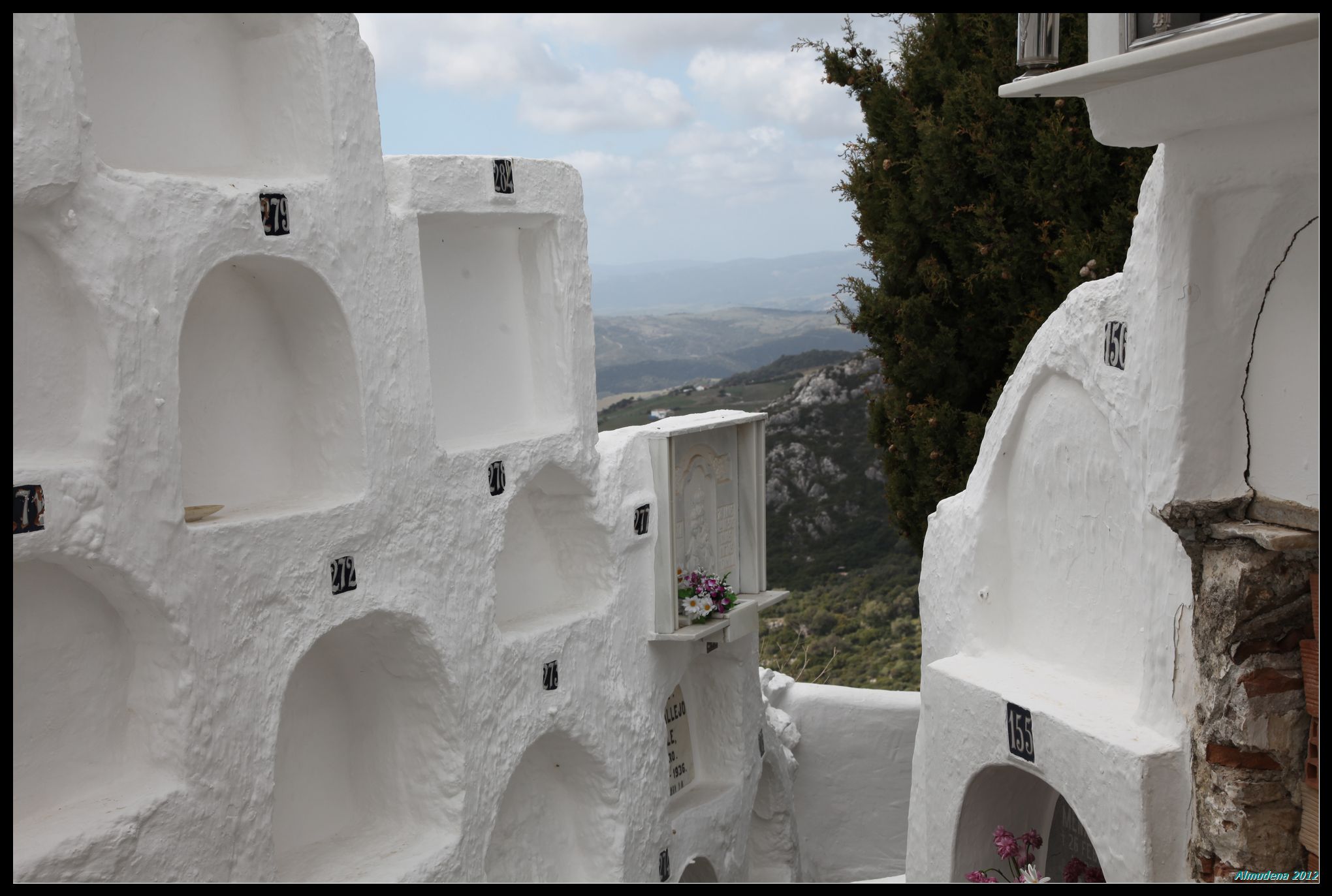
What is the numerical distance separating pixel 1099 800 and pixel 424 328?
444cm

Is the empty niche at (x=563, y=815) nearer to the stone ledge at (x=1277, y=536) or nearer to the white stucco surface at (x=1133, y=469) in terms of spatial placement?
the white stucco surface at (x=1133, y=469)

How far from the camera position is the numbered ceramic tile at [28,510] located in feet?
17.0

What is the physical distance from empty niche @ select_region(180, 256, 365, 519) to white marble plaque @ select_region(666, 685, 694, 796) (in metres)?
4.11

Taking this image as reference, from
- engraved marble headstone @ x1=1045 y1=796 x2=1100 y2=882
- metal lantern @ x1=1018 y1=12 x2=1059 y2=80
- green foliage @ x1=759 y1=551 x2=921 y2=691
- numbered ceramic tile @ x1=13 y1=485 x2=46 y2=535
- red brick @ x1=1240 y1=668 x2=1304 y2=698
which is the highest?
metal lantern @ x1=1018 y1=12 x2=1059 y2=80

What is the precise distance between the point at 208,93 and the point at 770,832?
25.6 ft

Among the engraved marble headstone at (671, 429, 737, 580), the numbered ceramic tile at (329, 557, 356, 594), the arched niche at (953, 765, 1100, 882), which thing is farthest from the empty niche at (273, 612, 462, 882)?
the arched niche at (953, 765, 1100, 882)

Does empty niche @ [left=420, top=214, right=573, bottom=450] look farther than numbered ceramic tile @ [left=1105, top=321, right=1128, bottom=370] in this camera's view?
Yes

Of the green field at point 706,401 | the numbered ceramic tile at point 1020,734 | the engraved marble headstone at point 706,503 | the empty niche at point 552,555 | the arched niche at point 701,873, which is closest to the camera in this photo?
the numbered ceramic tile at point 1020,734

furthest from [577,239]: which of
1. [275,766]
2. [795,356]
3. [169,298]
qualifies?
[795,356]

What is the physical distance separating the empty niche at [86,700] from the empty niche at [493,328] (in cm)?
240

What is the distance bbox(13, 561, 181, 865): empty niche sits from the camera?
5660 millimetres

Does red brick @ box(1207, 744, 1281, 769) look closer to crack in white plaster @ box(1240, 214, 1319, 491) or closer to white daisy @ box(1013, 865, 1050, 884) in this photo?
crack in white plaster @ box(1240, 214, 1319, 491)

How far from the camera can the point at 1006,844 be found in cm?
693

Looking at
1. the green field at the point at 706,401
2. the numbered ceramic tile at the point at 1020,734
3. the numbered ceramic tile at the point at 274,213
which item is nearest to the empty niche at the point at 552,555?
the numbered ceramic tile at the point at 274,213
